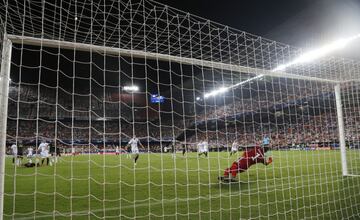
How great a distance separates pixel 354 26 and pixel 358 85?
42.8 feet

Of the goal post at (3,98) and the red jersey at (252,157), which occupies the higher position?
the goal post at (3,98)

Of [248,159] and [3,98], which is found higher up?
[3,98]

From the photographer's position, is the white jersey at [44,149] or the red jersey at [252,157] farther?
the white jersey at [44,149]

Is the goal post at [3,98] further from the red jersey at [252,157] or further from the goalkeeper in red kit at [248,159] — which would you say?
the red jersey at [252,157]

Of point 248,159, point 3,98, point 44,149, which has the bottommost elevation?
point 248,159

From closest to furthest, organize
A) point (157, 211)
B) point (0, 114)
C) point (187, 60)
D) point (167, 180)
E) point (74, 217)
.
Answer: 1. point (0, 114)
2. point (74, 217)
3. point (157, 211)
4. point (187, 60)
5. point (167, 180)

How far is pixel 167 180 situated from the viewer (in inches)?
362

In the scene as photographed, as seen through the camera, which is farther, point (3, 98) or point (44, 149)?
point (44, 149)

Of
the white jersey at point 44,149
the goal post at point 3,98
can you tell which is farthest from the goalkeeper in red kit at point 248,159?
the white jersey at point 44,149

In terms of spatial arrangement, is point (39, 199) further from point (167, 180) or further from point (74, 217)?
point (167, 180)

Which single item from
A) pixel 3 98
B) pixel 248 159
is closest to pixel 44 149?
pixel 248 159

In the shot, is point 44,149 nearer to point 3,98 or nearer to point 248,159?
point 248,159

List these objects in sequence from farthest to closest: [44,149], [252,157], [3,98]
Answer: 1. [44,149]
2. [252,157]
3. [3,98]

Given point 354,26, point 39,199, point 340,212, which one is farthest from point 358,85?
point 354,26
